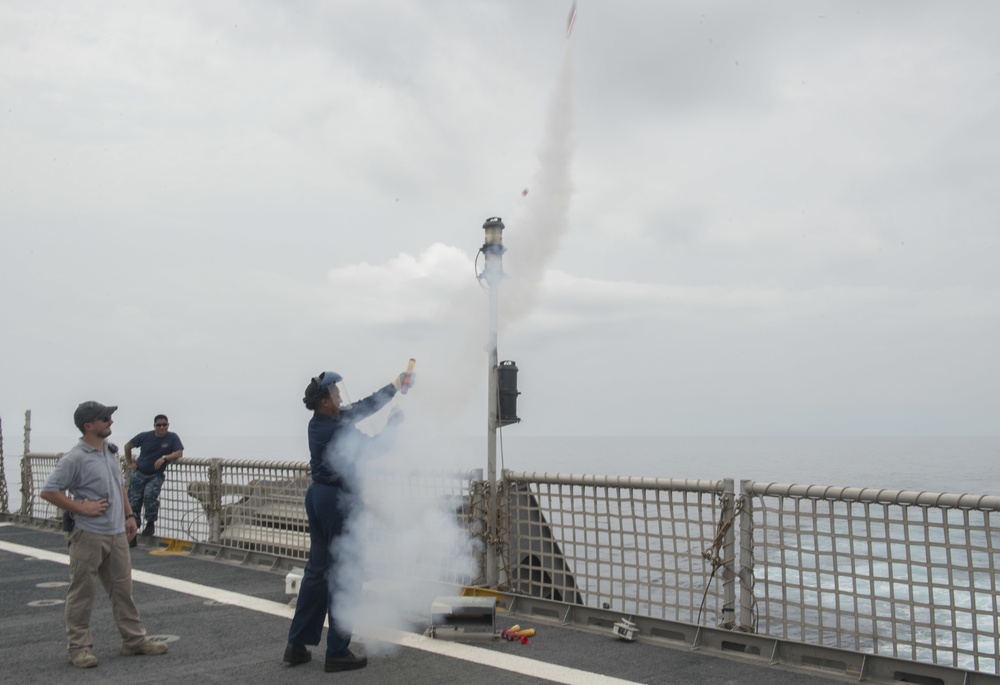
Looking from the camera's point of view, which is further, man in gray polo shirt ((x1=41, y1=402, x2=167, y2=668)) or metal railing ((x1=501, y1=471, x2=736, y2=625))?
metal railing ((x1=501, y1=471, x2=736, y2=625))

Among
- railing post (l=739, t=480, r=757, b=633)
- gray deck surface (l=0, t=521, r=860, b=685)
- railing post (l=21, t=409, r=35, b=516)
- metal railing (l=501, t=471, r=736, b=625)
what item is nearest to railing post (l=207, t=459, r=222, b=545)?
gray deck surface (l=0, t=521, r=860, b=685)

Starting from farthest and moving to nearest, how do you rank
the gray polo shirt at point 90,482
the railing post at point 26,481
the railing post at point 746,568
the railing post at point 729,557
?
the railing post at point 26,481
the railing post at point 729,557
the railing post at point 746,568
the gray polo shirt at point 90,482

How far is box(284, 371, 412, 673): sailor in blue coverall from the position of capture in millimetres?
6582

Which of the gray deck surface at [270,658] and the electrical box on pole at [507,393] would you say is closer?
the gray deck surface at [270,658]

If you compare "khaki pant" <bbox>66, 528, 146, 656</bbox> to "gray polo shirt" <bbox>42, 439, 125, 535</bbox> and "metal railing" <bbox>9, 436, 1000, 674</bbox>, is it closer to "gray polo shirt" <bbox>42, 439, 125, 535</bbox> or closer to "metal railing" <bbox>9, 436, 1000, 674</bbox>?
"gray polo shirt" <bbox>42, 439, 125, 535</bbox>

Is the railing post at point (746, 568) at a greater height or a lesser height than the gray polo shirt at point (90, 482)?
lesser

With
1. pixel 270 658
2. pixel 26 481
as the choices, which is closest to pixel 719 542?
pixel 270 658

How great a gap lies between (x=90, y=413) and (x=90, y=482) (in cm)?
53

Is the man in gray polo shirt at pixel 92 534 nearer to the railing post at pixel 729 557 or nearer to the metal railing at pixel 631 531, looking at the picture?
the metal railing at pixel 631 531

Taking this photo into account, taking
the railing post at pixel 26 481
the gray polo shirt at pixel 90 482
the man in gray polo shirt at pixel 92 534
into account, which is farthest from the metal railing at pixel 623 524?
the railing post at pixel 26 481

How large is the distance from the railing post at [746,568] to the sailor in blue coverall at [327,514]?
2.97 m

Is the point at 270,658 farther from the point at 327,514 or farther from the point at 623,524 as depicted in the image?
the point at 623,524

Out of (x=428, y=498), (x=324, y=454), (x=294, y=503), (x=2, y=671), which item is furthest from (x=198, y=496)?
(x=324, y=454)

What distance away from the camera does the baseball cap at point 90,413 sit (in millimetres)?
6852
